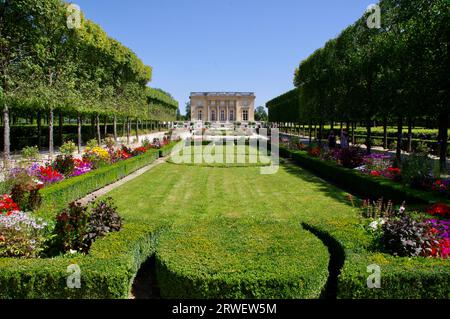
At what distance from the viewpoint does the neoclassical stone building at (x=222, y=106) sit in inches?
4545

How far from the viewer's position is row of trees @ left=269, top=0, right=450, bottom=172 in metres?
14.1

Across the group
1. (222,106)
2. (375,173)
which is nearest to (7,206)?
(375,173)

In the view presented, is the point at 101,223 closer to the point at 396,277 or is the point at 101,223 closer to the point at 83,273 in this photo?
the point at 83,273

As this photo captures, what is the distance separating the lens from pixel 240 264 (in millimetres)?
5062

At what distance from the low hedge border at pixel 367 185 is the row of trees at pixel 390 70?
2.51 metres

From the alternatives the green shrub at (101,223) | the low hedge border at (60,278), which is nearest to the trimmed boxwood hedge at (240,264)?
the low hedge border at (60,278)

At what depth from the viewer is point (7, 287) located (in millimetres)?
4902

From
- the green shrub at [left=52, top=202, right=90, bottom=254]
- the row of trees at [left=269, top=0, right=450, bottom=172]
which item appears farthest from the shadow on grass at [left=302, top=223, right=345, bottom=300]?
the row of trees at [left=269, top=0, right=450, bottom=172]

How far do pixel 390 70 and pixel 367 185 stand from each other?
9.41 m

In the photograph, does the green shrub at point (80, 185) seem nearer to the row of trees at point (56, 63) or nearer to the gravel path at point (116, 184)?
the gravel path at point (116, 184)

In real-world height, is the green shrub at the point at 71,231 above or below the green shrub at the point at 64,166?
below

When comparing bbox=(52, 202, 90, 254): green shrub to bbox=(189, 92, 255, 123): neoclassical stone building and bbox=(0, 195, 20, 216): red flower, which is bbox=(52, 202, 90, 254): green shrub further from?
bbox=(189, 92, 255, 123): neoclassical stone building
